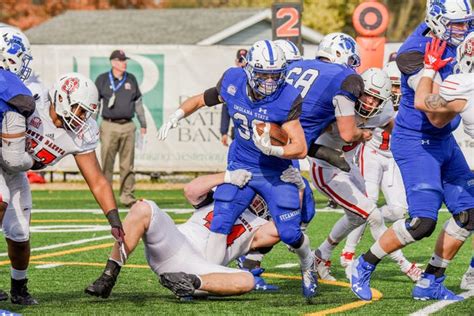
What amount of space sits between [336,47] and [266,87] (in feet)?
4.22

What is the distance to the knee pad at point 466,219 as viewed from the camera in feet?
24.8

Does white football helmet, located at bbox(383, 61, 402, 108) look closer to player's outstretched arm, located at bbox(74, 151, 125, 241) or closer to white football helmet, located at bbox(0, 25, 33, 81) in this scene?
player's outstretched arm, located at bbox(74, 151, 125, 241)

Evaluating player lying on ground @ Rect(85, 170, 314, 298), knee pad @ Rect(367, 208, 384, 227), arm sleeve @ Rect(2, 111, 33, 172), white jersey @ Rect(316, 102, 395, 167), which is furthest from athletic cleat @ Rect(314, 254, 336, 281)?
arm sleeve @ Rect(2, 111, 33, 172)

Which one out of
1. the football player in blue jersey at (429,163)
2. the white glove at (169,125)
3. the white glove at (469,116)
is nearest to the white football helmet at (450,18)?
the football player in blue jersey at (429,163)

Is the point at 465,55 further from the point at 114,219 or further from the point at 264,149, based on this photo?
the point at 114,219

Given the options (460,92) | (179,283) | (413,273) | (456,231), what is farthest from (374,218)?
(179,283)

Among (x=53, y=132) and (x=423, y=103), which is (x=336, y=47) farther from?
(x=53, y=132)

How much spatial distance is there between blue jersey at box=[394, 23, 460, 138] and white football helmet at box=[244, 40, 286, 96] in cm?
83

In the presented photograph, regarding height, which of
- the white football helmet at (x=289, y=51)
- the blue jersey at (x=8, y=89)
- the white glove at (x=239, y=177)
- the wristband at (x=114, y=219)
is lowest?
the wristband at (x=114, y=219)

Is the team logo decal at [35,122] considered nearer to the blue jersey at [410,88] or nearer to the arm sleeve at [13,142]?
the arm sleeve at [13,142]

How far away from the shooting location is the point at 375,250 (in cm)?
756

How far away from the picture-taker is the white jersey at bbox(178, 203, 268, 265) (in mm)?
7629

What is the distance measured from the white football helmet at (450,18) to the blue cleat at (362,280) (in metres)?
1.58

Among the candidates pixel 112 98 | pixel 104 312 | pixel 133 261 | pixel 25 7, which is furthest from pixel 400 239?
pixel 25 7
